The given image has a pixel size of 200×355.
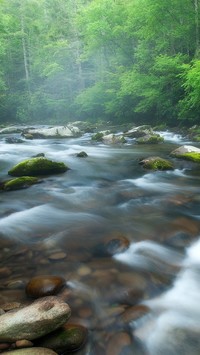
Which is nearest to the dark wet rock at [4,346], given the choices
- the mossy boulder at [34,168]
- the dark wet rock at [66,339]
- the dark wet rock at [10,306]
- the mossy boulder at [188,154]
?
the dark wet rock at [66,339]

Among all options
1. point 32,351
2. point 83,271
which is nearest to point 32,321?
point 32,351

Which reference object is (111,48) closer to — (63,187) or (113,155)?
(113,155)

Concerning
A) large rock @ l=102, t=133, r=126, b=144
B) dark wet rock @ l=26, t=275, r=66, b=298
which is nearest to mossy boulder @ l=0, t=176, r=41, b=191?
dark wet rock @ l=26, t=275, r=66, b=298

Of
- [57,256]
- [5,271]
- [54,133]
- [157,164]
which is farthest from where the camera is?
[54,133]

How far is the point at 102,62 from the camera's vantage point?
29781mm

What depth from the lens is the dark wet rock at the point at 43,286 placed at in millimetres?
3186

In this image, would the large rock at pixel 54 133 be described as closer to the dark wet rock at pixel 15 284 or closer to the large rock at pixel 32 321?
the dark wet rock at pixel 15 284

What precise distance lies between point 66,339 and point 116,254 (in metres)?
1.75

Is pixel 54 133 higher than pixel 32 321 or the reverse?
the reverse

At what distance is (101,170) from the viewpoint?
9.82 metres

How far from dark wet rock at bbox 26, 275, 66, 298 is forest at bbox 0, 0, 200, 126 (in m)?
12.1

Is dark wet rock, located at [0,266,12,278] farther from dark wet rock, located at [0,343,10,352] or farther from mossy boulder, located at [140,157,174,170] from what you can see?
mossy boulder, located at [140,157,174,170]

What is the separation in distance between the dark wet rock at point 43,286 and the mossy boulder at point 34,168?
17.3ft

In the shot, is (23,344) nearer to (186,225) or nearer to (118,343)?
(118,343)
